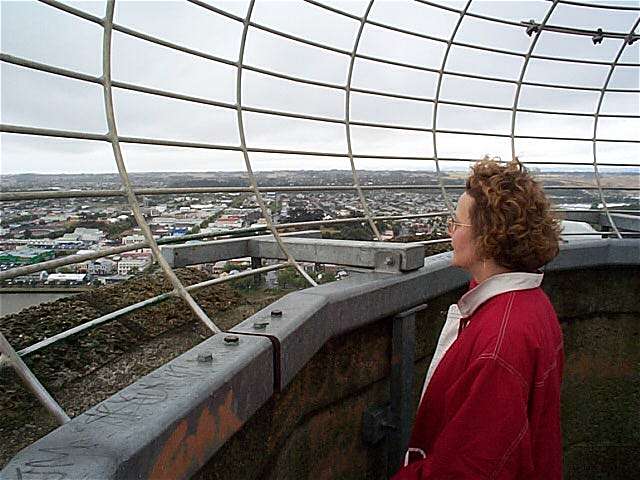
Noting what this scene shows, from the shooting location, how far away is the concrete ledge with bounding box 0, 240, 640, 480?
53.2 inches

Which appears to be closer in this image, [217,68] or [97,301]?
[97,301]

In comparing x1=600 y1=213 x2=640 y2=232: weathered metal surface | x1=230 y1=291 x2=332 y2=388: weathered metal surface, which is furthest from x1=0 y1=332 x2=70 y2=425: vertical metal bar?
x1=600 y1=213 x2=640 y2=232: weathered metal surface

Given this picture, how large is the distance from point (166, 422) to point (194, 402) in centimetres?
15

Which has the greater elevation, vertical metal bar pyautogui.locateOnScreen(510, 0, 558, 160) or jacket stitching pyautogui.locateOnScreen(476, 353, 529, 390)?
vertical metal bar pyautogui.locateOnScreen(510, 0, 558, 160)

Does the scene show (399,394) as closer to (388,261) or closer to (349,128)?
(388,261)

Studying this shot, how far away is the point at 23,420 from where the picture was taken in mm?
1788

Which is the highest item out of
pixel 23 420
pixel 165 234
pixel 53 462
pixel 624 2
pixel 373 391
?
pixel 624 2

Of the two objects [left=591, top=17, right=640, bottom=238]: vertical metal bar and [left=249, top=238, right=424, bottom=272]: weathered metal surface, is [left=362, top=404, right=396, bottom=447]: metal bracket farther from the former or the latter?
[left=591, top=17, right=640, bottom=238]: vertical metal bar

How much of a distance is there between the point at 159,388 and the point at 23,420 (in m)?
0.38

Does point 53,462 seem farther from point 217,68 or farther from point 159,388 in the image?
point 217,68

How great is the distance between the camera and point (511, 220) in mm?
2326

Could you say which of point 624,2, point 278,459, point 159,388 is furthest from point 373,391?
point 624,2

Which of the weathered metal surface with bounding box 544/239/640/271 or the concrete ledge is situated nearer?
the concrete ledge

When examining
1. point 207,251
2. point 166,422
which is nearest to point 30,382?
point 166,422
